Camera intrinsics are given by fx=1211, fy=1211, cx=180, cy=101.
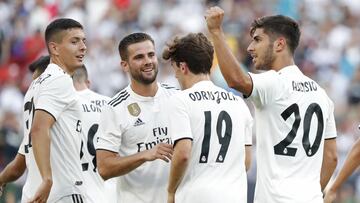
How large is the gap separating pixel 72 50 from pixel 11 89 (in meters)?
10.9

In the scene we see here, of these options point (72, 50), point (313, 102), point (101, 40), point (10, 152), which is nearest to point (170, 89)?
point (72, 50)

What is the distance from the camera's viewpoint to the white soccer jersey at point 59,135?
36.0 ft

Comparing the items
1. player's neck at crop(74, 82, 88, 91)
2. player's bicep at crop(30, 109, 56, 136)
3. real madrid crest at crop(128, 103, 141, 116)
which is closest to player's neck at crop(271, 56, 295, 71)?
real madrid crest at crop(128, 103, 141, 116)

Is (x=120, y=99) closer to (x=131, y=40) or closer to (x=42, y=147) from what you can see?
(x=131, y=40)

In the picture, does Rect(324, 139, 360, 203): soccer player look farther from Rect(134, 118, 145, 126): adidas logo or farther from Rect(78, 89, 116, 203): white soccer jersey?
Rect(78, 89, 116, 203): white soccer jersey

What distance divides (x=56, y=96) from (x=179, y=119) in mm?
1485

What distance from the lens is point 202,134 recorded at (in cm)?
1002

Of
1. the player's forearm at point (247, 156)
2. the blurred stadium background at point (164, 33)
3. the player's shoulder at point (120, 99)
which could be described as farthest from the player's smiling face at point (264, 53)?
the blurred stadium background at point (164, 33)

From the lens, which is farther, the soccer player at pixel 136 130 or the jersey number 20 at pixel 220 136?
the soccer player at pixel 136 130

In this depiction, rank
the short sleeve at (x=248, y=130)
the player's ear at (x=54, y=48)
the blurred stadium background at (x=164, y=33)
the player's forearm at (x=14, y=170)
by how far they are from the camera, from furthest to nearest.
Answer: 1. the blurred stadium background at (x=164, y=33)
2. the player's forearm at (x=14, y=170)
3. the player's ear at (x=54, y=48)
4. the short sleeve at (x=248, y=130)

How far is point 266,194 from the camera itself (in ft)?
33.3

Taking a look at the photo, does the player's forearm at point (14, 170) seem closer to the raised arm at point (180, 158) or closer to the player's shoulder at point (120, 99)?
the player's shoulder at point (120, 99)

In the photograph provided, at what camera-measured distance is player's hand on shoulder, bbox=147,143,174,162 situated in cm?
1023

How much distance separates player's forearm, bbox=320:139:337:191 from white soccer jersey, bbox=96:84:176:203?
1387 millimetres
